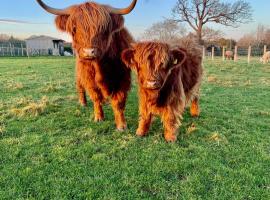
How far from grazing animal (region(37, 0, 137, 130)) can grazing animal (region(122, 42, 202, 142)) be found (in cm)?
40

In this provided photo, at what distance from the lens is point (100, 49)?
3.73m

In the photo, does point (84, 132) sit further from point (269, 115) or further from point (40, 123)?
point (269, 115)

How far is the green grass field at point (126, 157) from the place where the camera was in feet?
8.84

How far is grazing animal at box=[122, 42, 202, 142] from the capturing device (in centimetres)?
358

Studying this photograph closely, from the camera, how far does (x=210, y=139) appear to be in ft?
13.5

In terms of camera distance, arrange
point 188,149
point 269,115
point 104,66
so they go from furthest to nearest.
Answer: point 269,115
point 104,66
point 188,149

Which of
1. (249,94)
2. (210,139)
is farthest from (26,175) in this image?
(249,94)

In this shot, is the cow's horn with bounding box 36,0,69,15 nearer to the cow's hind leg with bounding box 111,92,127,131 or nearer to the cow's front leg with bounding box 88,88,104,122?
the cow's front leg with bounding box 88,88,104,122

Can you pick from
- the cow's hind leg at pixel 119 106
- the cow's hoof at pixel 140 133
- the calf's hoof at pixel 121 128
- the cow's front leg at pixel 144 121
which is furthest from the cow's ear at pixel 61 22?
the cow's hoof at pixel 140 133

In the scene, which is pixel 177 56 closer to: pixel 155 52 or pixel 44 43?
pixel 155 52

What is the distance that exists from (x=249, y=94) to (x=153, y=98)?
211 inches

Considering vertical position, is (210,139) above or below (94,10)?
below

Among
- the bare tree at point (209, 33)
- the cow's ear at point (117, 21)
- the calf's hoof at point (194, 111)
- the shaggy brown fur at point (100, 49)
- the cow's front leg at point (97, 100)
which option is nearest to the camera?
the shaggy brown fur at point (100, 49)

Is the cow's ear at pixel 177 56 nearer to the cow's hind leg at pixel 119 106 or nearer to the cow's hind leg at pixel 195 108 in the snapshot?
the cow's hind leg at pixel 119 106
